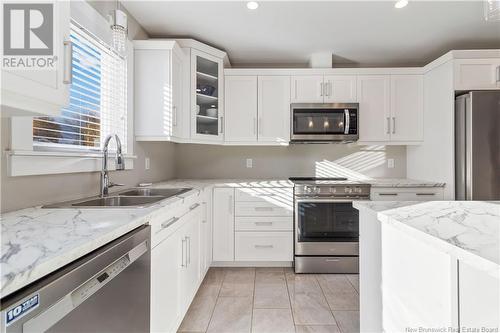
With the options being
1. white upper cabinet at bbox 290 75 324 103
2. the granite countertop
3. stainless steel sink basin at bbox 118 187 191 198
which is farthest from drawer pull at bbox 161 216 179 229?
white upper cabinet at bbox 290 75 324 103

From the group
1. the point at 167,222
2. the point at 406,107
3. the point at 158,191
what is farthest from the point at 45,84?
the point at 406,107

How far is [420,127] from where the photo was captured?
302 centimetres

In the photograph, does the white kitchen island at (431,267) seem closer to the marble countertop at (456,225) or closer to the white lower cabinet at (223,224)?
the marble countertop at (456,225)

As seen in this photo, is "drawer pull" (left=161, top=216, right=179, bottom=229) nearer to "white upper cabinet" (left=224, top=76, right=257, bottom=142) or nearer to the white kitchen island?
the white kitchen island

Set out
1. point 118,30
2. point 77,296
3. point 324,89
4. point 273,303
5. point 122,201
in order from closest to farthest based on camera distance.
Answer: point 77,296
point 118,30
point 122,201
point 273,303
point 324,89

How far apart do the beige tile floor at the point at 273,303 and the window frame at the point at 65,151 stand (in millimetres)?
1284

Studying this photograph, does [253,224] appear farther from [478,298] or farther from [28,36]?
[28,36]

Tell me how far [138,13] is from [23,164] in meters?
1.70

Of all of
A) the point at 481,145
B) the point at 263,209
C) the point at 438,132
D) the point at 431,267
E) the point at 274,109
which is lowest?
the point at 263,209

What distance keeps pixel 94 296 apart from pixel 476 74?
11.3 feet

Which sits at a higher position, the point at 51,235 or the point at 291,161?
the point at 291,161

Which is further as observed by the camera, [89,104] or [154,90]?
[154,90]

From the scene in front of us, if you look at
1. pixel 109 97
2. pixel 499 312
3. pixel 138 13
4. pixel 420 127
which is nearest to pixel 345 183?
pixel 420 127

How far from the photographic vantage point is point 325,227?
2752mm
